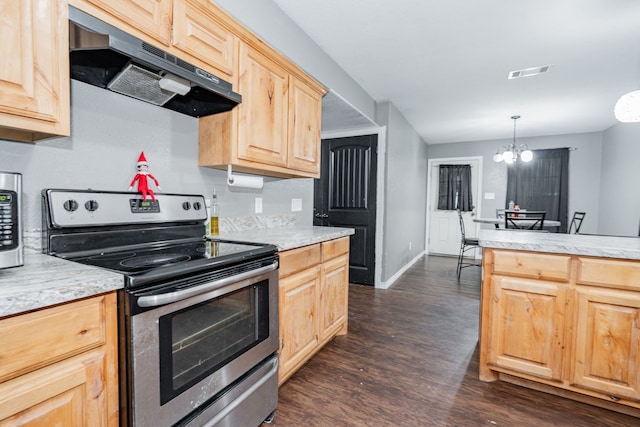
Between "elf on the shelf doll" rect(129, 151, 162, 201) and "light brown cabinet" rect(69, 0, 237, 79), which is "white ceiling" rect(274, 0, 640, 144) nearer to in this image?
"light brown cabinet" rect(69, 0, 237, 79)

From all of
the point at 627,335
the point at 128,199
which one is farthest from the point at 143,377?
the point at 627,335

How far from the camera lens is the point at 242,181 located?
200 centimetres

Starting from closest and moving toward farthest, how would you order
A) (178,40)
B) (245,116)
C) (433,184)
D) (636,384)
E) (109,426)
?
(109,426) → (178,40) → (636,384) → (245,116) → (433,184)

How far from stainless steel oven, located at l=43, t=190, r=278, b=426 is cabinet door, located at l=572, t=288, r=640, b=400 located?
5.61ft

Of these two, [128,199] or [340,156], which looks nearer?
[128,199]

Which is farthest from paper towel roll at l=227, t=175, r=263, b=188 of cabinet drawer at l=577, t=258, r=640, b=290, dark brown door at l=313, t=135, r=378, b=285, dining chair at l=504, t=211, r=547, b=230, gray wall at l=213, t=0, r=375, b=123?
dining chair at l=504, t=211, r=547, b=230

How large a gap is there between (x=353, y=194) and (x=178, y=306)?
3334 mm

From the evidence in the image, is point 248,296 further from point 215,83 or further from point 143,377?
point 215,83

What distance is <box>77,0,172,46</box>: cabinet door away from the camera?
115cm

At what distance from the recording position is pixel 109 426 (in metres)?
0.93

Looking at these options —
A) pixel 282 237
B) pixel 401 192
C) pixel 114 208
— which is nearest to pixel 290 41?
pixel 282 237

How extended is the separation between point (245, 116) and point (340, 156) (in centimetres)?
265

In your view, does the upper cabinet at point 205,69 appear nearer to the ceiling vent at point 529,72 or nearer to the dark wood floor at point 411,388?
the dark wood floor at point 411,388

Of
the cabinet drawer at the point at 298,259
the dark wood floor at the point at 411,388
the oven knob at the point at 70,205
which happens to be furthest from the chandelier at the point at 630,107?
the oven knob at the point at 70,205
